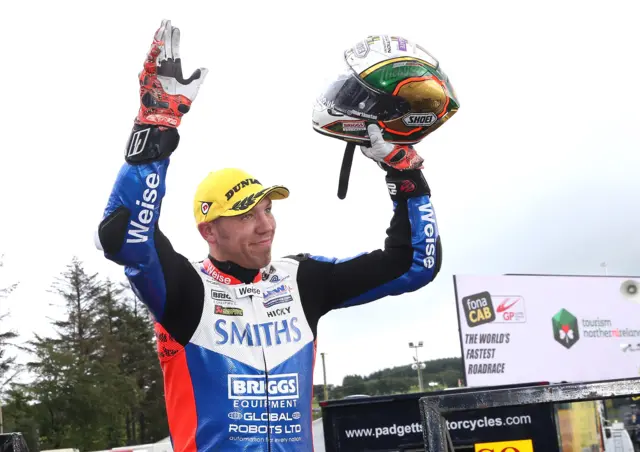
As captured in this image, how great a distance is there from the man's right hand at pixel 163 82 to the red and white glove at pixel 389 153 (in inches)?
38.9

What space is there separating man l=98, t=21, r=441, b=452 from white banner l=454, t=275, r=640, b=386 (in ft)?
42.0

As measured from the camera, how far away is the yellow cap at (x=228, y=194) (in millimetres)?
3463

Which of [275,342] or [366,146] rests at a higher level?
[366,146]

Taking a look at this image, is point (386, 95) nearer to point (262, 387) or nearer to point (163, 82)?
point (163, 82)

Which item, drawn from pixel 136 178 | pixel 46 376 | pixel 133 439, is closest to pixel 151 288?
pixel 136 178

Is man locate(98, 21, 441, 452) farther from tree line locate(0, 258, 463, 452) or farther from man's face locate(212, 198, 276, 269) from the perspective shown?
tree line locate(0, 258, 463, 452)

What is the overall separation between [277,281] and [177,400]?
2.27 feet

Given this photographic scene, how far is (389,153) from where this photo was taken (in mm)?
3781

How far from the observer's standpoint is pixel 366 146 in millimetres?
3891

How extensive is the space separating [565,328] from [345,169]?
15.0 m

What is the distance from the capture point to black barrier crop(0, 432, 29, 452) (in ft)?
9.30

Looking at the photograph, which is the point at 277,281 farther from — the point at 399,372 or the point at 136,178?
the point at 399,372

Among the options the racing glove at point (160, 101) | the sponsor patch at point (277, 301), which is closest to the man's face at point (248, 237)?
the sponsor patch at point (277, 301)

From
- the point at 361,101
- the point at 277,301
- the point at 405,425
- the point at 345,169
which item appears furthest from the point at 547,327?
the point at 277,301
